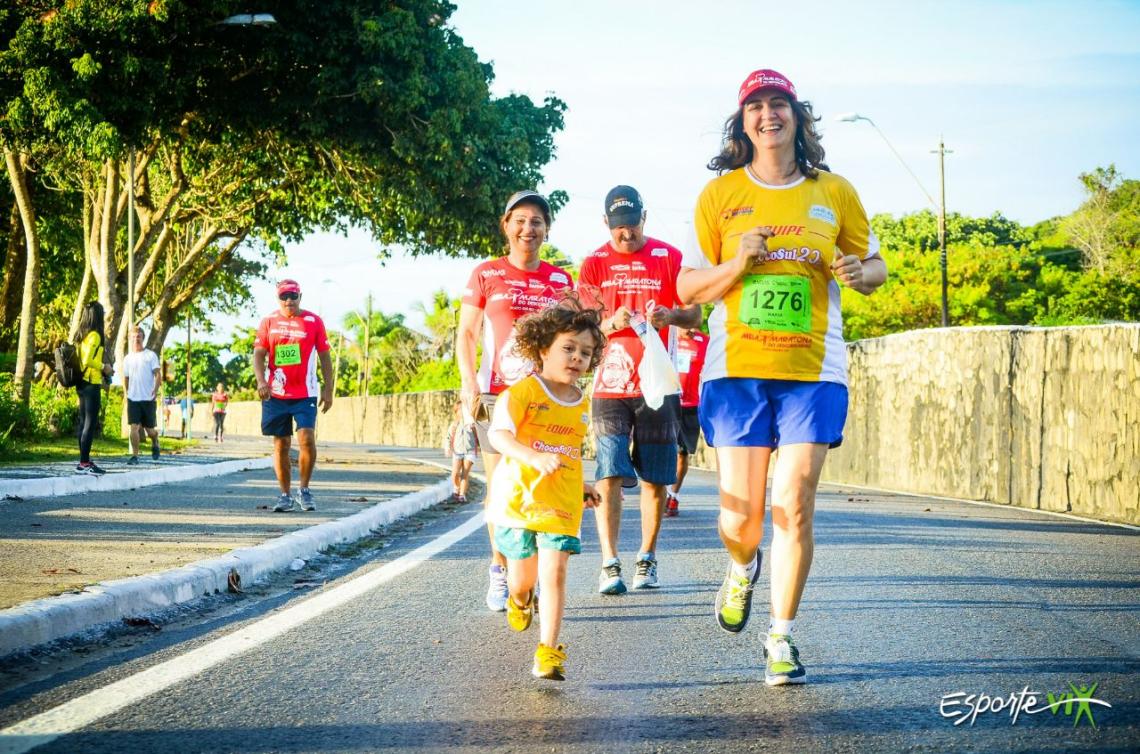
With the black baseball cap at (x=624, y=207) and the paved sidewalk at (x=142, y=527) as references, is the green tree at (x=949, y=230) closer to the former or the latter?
the paved sidewalk at (x=142, y=527)

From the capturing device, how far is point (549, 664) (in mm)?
4535

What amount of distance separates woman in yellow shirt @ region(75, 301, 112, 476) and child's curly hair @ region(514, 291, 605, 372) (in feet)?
32.4

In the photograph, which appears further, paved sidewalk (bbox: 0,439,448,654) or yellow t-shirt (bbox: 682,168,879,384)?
paved sidewalk (bbox: 0,439,448,654)

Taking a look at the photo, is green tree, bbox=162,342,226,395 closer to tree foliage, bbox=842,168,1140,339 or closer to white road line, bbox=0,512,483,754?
tree foliage, bbox=842,168,1140,339

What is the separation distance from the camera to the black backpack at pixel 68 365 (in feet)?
46.9

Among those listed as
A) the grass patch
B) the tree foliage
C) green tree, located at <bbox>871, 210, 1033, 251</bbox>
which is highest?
green tree, located at <bbox>871, 210, 1033, 251</bbox>

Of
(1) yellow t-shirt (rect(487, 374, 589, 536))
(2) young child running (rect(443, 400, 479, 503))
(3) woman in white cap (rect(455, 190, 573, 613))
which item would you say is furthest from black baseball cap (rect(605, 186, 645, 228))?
(2) young child running (rect(443, 400, 479, 503))

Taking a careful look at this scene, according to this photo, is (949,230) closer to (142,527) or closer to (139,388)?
(139,388)

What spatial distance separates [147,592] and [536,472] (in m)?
2.42

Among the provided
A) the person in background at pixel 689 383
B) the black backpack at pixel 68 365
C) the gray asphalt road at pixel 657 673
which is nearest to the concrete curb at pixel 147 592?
the gray asphalt road at pixel 657 673

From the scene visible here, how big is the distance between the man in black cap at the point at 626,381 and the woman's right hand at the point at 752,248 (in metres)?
2.13

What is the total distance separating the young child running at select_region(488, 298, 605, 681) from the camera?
482cm

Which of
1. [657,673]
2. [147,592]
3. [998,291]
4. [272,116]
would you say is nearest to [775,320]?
[657,673]

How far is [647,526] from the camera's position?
716 centimetres
